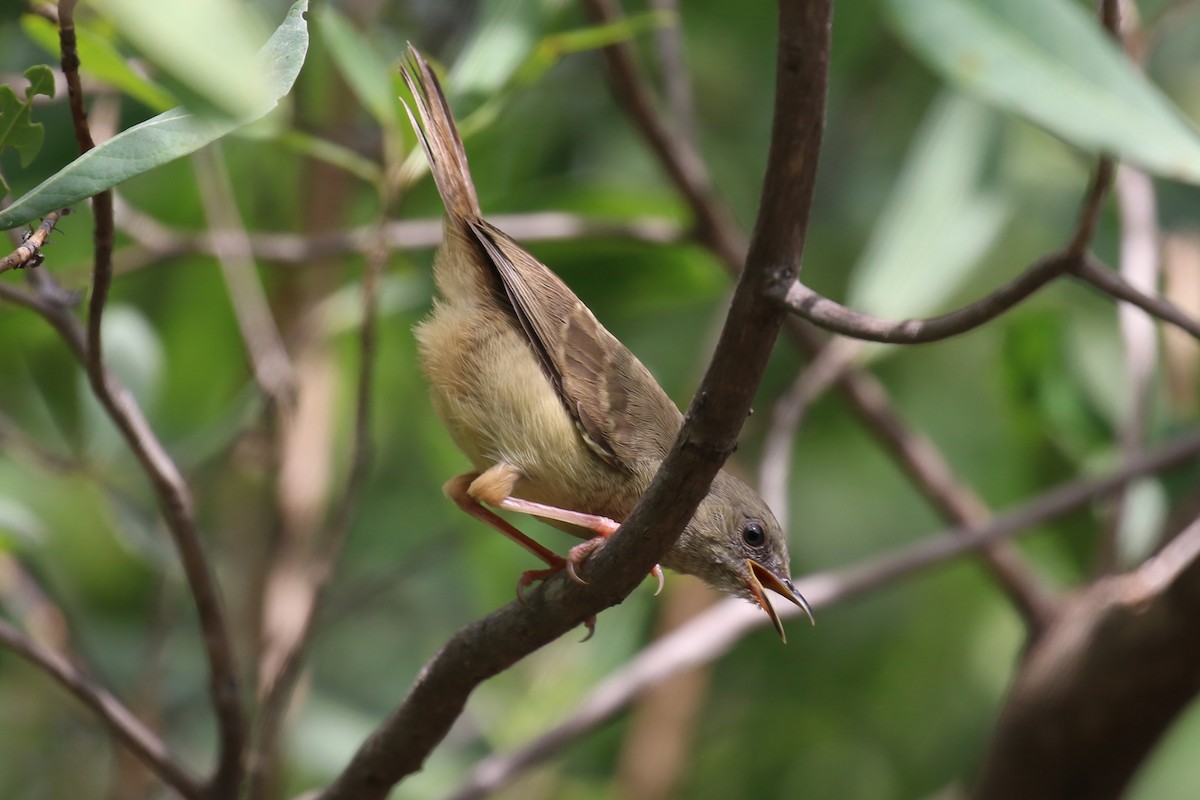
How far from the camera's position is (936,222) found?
4770 millimetres

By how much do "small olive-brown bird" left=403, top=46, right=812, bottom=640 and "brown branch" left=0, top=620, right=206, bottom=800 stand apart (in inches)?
34.4

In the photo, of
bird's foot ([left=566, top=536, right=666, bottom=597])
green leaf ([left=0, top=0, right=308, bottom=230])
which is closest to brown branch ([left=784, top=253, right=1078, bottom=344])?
bird's foot ([left=566, top=536, right=666, bottom=597])

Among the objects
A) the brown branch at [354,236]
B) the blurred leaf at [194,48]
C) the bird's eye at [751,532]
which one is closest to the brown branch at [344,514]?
the bird's eye at [751,532]

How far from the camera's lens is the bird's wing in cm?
278

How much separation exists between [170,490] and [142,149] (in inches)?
37.1

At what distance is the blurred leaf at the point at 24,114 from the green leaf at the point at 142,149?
0.58ft

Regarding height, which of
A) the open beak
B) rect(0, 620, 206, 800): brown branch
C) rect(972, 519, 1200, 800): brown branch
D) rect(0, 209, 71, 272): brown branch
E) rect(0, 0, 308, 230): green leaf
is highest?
rect(0, 0, 308, 230): green leaf

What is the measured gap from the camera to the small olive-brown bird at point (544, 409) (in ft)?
9.12

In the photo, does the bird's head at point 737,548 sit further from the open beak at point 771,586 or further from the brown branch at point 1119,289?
the brown branch at point 1119,289

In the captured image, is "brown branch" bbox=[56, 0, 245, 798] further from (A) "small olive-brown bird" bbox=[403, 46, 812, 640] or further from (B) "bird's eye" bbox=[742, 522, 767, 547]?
(B) "bird's eye" bbox=[742, 522, 767, 547]

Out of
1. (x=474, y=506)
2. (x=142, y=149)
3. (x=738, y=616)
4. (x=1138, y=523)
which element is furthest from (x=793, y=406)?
(x=142, y=149)

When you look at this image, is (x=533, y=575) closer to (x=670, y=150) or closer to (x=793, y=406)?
(x=793, y=406)

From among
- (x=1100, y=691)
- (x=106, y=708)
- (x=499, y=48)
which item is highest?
(x=499, y=48)

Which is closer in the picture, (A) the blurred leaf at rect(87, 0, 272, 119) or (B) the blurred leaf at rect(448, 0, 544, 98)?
(A) the blurred leaf at rect(87, 0, 272, 119)
